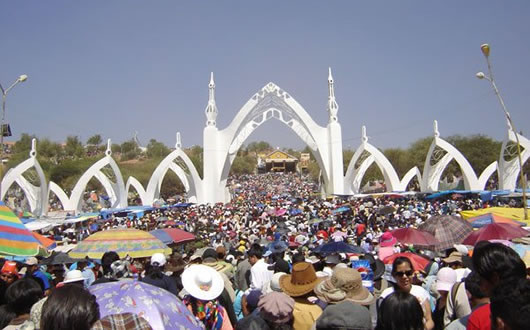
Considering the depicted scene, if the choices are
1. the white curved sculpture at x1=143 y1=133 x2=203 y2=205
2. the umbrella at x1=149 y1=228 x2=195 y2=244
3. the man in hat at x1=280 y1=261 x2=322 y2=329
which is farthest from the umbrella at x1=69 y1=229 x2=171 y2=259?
the white curved sculpture at x1=143 y1=133 x2=203 y2=205

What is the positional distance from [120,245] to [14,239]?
2128 millimetres

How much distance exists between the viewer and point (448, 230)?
24.7ft

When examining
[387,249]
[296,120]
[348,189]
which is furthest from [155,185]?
[387,249]

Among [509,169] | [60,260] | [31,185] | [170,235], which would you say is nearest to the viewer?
[60,260]

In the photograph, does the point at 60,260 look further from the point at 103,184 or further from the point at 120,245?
the point at 103,184

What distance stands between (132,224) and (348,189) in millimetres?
21042

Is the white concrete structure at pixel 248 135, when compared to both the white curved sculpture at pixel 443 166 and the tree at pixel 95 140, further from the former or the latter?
the tree at pixel 95 140

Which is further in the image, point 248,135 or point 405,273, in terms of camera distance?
point 248,135

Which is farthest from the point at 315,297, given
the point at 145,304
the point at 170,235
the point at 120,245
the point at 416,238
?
the point at 170,235

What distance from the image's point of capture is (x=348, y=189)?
37.7m

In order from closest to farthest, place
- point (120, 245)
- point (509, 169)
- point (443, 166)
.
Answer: point (120, 245)
point (509, 169)
point (443, 166)

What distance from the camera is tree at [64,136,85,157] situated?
72750 millimetres

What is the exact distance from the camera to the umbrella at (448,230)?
291 inches

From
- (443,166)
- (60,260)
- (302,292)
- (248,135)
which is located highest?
(248,135)
